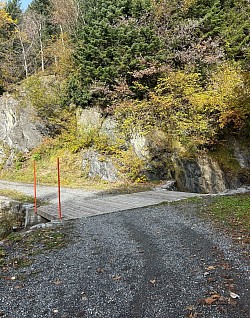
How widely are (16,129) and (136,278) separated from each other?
18.8 m

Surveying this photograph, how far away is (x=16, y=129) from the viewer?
790 inches

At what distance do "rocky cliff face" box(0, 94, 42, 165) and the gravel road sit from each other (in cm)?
1542

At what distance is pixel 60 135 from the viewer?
18125mm

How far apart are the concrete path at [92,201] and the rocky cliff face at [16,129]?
342 inches

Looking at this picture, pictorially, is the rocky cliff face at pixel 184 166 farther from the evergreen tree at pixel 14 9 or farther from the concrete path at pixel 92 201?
the evergreen tree at pixel 14 9

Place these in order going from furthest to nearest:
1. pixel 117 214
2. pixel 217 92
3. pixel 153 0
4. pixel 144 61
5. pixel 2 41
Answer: pixel 2 41
pixel 153 0
pixel 144 61
pixel 217 92
pixel 117 214

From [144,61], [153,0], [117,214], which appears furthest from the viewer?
[153,0]

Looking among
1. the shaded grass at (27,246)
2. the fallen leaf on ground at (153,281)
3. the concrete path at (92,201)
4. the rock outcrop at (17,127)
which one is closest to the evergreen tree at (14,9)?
the rock outcrop at (17,127)

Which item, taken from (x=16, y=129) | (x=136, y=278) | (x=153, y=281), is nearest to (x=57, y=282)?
(x=136, y=278)

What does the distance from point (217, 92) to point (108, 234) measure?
9.97 metres

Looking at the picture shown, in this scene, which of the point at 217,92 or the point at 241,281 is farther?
the point at 217,92

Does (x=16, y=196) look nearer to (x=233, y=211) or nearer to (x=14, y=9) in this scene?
(x=233, y=211)

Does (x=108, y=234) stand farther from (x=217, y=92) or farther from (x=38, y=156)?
(x=38, y=156)

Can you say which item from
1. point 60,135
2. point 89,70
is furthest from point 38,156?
point 89,70
